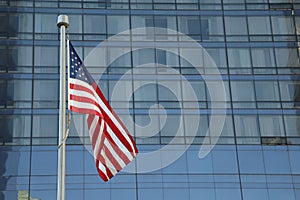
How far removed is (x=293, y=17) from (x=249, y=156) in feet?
30.2

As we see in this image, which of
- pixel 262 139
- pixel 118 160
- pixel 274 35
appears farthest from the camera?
pixel 274 35

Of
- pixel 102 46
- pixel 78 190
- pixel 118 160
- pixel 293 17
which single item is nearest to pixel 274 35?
pixel 293 17

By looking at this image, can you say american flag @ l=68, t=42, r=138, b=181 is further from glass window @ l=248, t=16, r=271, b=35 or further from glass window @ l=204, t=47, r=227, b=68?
glass window @ l=248, t=16, r=271, b=35

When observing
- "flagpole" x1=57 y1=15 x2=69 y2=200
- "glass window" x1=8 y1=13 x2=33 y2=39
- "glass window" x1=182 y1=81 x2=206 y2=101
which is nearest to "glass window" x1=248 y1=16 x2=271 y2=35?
"glass window" x1=182 y1=81 x2=206 y2=101

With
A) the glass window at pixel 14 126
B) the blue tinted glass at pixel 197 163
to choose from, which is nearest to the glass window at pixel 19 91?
the glass window at pixel 14 126

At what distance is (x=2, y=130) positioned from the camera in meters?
34.8

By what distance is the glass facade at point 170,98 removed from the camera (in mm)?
34188

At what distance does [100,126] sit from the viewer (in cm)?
1574

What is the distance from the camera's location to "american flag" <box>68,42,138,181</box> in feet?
49.7

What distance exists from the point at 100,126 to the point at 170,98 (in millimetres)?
20655

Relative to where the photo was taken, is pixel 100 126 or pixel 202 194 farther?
pixel 202 194

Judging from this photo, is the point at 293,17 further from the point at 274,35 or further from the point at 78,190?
the point at 78,190

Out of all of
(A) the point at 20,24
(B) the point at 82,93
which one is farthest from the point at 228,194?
(B) the point at 82,93

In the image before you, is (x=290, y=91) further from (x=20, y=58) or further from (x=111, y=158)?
(x=111, y=158)
